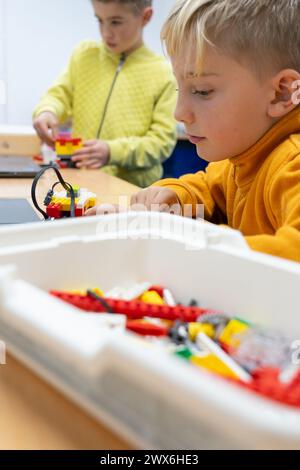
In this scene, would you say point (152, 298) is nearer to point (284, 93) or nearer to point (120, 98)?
point (284, 93)

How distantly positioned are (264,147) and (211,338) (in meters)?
0.39

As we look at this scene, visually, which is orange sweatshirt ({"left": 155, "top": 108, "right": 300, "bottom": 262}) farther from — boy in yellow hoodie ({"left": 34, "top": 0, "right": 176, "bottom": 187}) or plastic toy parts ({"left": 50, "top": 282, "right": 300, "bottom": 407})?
boy in yellow hoodie ({"left": 34, "top": 0, "right": 176, "bottom": 187})

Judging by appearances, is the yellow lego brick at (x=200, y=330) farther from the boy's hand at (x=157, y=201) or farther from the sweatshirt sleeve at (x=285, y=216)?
the boy's hand at (x=157, y=201)

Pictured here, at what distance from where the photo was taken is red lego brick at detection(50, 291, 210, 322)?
406 millimetres

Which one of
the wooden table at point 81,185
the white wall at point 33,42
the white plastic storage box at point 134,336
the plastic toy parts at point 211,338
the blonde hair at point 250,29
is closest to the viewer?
the white plastic storage box at point 134,336

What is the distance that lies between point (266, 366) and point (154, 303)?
0.42 ft

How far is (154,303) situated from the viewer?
0.45 meters

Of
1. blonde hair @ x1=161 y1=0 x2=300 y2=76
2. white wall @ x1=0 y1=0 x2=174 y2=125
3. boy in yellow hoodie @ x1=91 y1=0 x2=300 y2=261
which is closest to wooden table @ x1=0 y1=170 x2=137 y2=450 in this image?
boy in yellow hoodie @ x1=91 y1=0 x2=300 y2=261

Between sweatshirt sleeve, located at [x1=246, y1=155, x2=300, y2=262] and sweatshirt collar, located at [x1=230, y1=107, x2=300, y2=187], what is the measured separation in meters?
0.07

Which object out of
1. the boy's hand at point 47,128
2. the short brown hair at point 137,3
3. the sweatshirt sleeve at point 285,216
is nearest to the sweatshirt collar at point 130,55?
the short brown hair at point 137,3

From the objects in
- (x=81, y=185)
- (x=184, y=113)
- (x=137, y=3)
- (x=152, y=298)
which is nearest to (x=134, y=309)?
(x=152, y=298)

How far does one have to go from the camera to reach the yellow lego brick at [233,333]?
39 centimetres

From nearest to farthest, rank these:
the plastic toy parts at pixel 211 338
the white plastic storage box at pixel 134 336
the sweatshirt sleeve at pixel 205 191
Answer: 1. the white plastic storage box at pixel 134 336
2. the plastic toy parts at pixel 211 338
3. the sweatshirt sleeve at pixel 205 191

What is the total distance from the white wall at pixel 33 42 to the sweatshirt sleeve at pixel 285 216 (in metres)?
2.15
